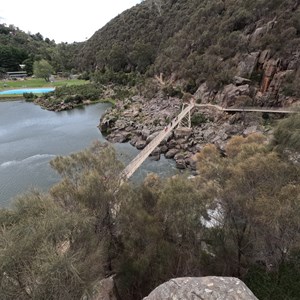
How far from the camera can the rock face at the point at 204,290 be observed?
260 inches

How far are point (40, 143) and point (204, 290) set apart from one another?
115ft

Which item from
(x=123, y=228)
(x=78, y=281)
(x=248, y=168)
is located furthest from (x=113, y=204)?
(x=248, y=168)

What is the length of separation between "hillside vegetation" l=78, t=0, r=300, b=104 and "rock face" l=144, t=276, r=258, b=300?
30177mm

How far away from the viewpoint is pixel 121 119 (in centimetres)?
4191

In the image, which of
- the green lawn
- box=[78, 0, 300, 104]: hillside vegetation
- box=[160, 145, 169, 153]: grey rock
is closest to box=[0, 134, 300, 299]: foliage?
box=[160, 145, 169, 153]: grey rock

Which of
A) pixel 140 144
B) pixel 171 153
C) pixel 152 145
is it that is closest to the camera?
pixel 152 145

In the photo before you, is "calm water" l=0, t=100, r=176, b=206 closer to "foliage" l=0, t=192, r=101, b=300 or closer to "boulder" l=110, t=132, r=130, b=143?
"boulder" l=110, t=132, r=130, b=143

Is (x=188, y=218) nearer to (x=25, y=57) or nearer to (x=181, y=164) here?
(x=181, y=164)

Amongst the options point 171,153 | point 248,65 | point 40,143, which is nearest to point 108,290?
point 171,153

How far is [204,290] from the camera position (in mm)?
6773

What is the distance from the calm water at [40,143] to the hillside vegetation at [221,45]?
17150 millimetres

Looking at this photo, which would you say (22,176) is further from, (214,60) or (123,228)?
(214,60)

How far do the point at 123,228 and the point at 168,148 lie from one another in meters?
21.1

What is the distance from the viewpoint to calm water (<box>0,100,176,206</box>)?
87.1ft
